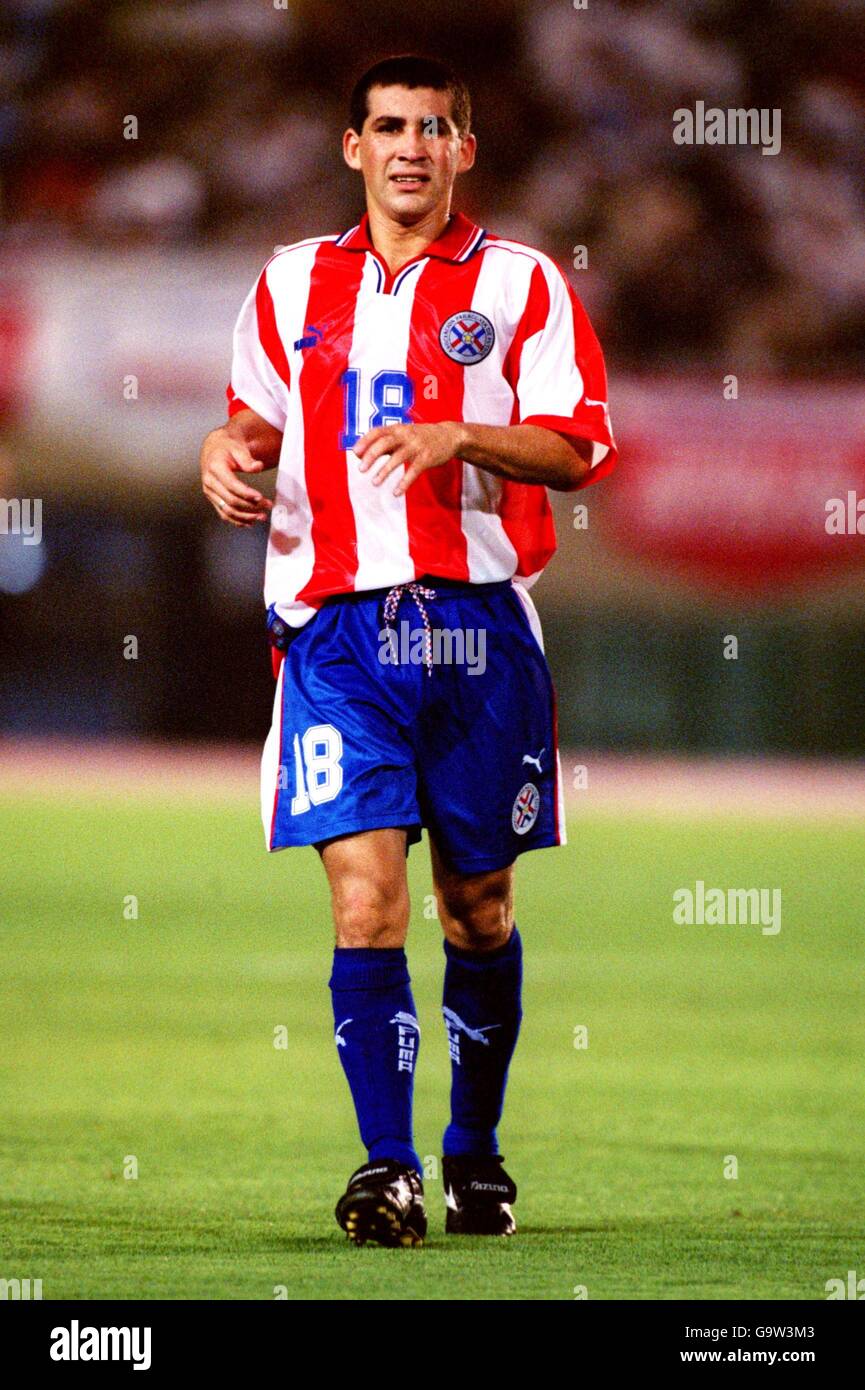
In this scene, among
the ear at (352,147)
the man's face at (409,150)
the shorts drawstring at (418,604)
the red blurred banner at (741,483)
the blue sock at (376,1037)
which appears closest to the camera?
the blue sock at (376,1037)

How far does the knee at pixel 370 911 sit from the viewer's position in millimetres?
3561

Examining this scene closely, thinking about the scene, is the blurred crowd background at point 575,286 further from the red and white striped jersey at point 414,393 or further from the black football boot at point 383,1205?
the black football boot at point 383,1205

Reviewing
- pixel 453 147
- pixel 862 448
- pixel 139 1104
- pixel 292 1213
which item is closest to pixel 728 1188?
pixel 292 1213

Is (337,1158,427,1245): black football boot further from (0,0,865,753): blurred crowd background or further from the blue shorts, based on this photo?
(0,0,865,753): blurred crowd background

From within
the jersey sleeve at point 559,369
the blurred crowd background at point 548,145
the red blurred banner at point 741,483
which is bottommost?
the jersey sleeve at point 559,369

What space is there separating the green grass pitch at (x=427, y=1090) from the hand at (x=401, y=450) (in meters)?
1.18

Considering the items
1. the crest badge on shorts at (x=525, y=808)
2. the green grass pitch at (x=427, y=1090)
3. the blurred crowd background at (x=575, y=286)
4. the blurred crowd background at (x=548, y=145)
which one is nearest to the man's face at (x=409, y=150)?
the crest badge on shorts at (x=525, y=808)

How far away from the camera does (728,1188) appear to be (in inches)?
169

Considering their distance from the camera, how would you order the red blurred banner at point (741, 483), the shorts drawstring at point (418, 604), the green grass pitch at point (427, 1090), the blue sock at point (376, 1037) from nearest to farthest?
the green grass pitch at point (427, 1090) < the blue sock at point (376, 1037) < the shorts drawstring at point (418, 604) < the red blurred banner at point (741, 483)

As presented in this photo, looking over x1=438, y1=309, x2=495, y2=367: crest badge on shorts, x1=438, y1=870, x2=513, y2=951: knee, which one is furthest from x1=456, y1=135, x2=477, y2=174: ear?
x1=438, y1=870, x2=513, y2=951: knee

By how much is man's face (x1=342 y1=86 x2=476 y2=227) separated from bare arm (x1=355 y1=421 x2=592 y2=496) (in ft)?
1.47

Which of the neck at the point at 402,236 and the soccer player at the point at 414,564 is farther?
the neck at the point at 402,236

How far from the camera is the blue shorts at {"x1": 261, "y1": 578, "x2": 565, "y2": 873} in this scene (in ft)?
11.8
